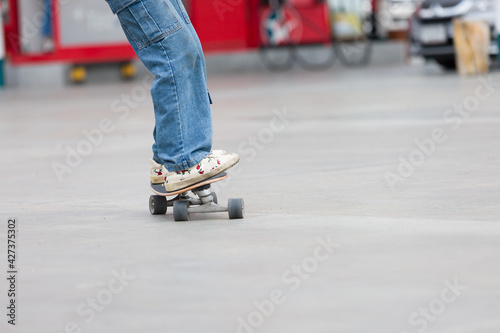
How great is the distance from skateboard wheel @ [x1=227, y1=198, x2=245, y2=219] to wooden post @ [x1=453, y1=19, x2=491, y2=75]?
9918 millimetres

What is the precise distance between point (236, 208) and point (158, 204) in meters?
0.39

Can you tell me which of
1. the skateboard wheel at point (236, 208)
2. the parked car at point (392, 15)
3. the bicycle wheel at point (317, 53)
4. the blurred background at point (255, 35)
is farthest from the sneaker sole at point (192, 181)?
the parked car at point (392, 15)

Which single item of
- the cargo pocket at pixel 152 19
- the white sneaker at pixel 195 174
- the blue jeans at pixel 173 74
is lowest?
the white sneaker at pixel 195 174

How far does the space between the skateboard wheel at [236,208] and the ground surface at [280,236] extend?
0.15 ft

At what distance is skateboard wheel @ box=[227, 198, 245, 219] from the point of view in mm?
3746

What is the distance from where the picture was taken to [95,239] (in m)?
3.50

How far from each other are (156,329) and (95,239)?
3.95ft

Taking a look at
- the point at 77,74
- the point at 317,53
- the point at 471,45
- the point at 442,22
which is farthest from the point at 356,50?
the point at 471,45

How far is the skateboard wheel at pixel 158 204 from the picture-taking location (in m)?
3.97

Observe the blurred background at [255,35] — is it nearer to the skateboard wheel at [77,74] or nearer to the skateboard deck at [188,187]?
the skateboard wheel at [77,74]

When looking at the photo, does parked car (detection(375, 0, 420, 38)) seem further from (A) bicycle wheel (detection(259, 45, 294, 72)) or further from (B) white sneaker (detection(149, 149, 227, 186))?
(B) white sneaker (detection(149, 149, 227, 186))

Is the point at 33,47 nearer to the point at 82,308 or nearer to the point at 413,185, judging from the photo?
the point at 413,185

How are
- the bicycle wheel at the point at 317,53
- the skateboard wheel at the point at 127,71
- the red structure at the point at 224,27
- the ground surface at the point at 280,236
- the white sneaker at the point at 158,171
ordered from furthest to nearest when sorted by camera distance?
the bicycle wheel at the point at 317,53, the skateboard wheel at the point at 127,71, the red structure at the point at 224,27, the white sneaker at the point at 158,171, the ground surface at the point at 280,236

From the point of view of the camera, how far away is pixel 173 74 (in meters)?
3.77
